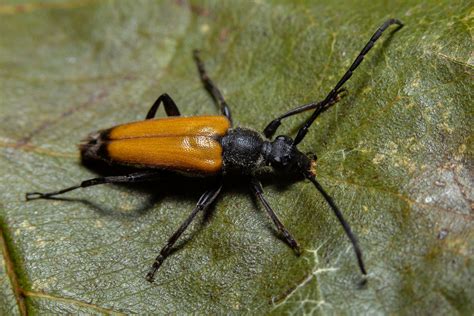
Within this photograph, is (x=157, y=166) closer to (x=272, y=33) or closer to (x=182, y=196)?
(x=182, y=196)

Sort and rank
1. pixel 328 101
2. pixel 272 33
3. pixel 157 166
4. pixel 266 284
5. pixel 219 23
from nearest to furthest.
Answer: pixel 266 284, pixel 328 101, pixel 157 166, pixel 272 33, pixel 219 23

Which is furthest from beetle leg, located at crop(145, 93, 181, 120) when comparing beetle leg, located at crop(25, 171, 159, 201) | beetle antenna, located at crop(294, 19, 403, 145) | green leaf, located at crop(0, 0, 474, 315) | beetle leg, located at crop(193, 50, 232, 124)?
beetle antenna, located at crop(294, 19, 403, 145)

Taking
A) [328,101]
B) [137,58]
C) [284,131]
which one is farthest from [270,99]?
[137,58]

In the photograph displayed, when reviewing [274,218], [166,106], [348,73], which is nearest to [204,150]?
[166,106]

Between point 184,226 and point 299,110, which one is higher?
point 299,110

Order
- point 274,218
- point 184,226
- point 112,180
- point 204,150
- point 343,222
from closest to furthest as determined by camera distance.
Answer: point 343,222 → point 274,218 → point 184,226 → point 204,150 → point 112,180

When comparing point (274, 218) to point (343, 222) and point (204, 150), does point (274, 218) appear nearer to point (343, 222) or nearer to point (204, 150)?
point (343, 222)
